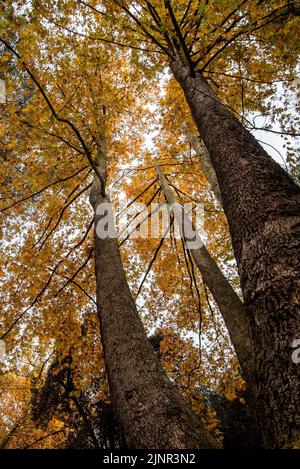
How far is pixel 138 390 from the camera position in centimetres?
202

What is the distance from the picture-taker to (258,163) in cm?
224

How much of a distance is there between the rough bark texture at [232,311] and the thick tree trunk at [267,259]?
1190 millimetres

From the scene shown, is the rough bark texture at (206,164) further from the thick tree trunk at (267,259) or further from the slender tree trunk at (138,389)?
the slender tree trunk at (138,389)

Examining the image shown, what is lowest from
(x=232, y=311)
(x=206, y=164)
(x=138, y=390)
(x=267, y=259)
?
(x=138, y=390)

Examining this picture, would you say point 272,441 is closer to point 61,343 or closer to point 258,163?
point 258,163

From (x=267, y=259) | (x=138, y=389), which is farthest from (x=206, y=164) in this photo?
(x=138, y=389)

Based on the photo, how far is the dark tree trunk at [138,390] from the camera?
67.2 inches

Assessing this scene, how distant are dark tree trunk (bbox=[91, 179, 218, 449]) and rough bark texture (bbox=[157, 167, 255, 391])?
91 cm

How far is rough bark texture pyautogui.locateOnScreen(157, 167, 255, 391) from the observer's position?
3154 mm

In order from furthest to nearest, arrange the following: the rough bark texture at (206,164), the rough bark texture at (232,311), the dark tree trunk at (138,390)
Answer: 1. the rough bark texture at (206,164)
2. the rough bark texture at (232,311)
3. the dark tree trunk at (138,390)

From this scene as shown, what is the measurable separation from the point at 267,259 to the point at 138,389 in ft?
4.16

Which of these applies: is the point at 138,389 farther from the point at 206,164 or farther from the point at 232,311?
the point at 206,164

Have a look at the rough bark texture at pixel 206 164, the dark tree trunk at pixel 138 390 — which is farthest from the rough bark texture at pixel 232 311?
the rough bark texture at pixel 206 164
